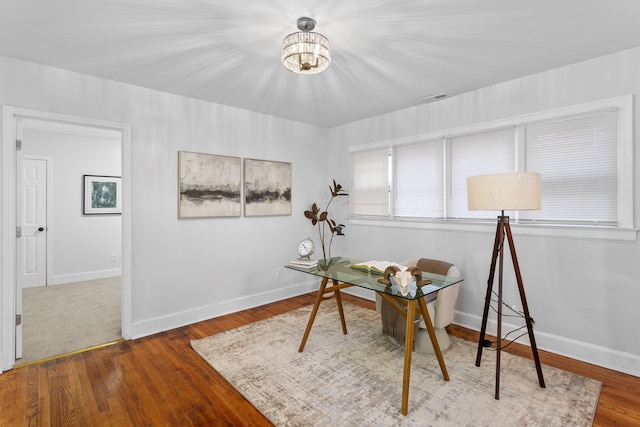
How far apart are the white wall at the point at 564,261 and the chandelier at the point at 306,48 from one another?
201 centimetres

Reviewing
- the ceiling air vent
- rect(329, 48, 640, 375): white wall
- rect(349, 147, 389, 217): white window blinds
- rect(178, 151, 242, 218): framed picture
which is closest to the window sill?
rect(329, 48, 640, 375): white wall

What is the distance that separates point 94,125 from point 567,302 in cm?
464

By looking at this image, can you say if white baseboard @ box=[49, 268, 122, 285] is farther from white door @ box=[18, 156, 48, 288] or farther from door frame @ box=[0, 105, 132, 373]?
door frame @ box=[0, 105, 132, 373]

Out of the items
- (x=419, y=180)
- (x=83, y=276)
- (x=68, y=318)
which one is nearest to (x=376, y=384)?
(x=419, y=180)

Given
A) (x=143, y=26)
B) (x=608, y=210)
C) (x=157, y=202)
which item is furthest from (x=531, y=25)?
(x=157, y=202)

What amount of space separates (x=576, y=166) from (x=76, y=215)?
710 centimetres

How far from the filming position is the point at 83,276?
543 cm

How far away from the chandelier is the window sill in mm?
2290

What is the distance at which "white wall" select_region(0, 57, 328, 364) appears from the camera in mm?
2811

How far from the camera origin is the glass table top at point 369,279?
2135 millimetres

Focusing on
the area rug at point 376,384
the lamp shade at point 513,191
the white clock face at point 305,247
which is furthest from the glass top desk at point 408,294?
the lamp shade at point 513,191

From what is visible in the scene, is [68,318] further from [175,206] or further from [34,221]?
[34,221]

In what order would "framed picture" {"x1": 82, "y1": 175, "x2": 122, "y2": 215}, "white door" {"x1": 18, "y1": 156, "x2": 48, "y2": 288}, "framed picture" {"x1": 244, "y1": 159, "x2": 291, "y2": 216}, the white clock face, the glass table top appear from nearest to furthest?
the glass table top
the white clock face
"framed picture" {"x1": 244, "y1": 159, "x2": 291, "y2": 216}
"white door" {"x1": 18, "y1": 156, "x2": 48, "y2": 288}
"framed picture" {"x1": 82, "y1": 175, "x2": 122, "y2": 215}

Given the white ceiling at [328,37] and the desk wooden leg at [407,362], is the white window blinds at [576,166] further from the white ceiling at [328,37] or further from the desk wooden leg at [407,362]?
the desk wooden leg at [407,362]
